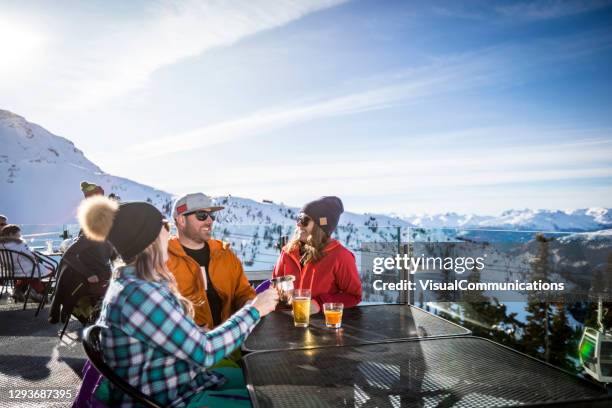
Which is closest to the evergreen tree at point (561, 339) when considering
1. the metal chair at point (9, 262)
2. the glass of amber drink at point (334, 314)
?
the glass of amber drink at point (334, 314)

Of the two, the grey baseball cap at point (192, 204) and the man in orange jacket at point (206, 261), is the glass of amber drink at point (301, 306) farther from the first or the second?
the grey baseball cap at point (192, 204)

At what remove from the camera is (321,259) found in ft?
9.21

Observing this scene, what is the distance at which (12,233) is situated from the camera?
5.70 meters

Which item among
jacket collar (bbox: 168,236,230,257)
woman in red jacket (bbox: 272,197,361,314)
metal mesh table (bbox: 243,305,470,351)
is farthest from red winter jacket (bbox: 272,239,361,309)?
jacket collar (bbox: 168,236,230,257)

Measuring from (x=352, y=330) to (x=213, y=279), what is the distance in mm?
1162

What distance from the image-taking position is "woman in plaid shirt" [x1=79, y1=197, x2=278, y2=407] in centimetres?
127

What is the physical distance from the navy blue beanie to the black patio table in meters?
1.27

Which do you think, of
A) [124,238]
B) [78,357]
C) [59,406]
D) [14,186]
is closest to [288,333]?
[124,238]

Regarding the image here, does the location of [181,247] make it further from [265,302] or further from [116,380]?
[116,380]

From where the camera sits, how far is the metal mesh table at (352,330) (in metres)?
1.75

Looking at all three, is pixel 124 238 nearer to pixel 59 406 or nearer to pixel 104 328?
pixel 104 328

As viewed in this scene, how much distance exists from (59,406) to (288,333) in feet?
6.34

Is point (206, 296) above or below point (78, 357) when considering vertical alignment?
above

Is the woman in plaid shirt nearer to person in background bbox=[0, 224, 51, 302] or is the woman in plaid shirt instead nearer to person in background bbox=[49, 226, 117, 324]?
person in background bbox=[49, 226, 117, 324]
